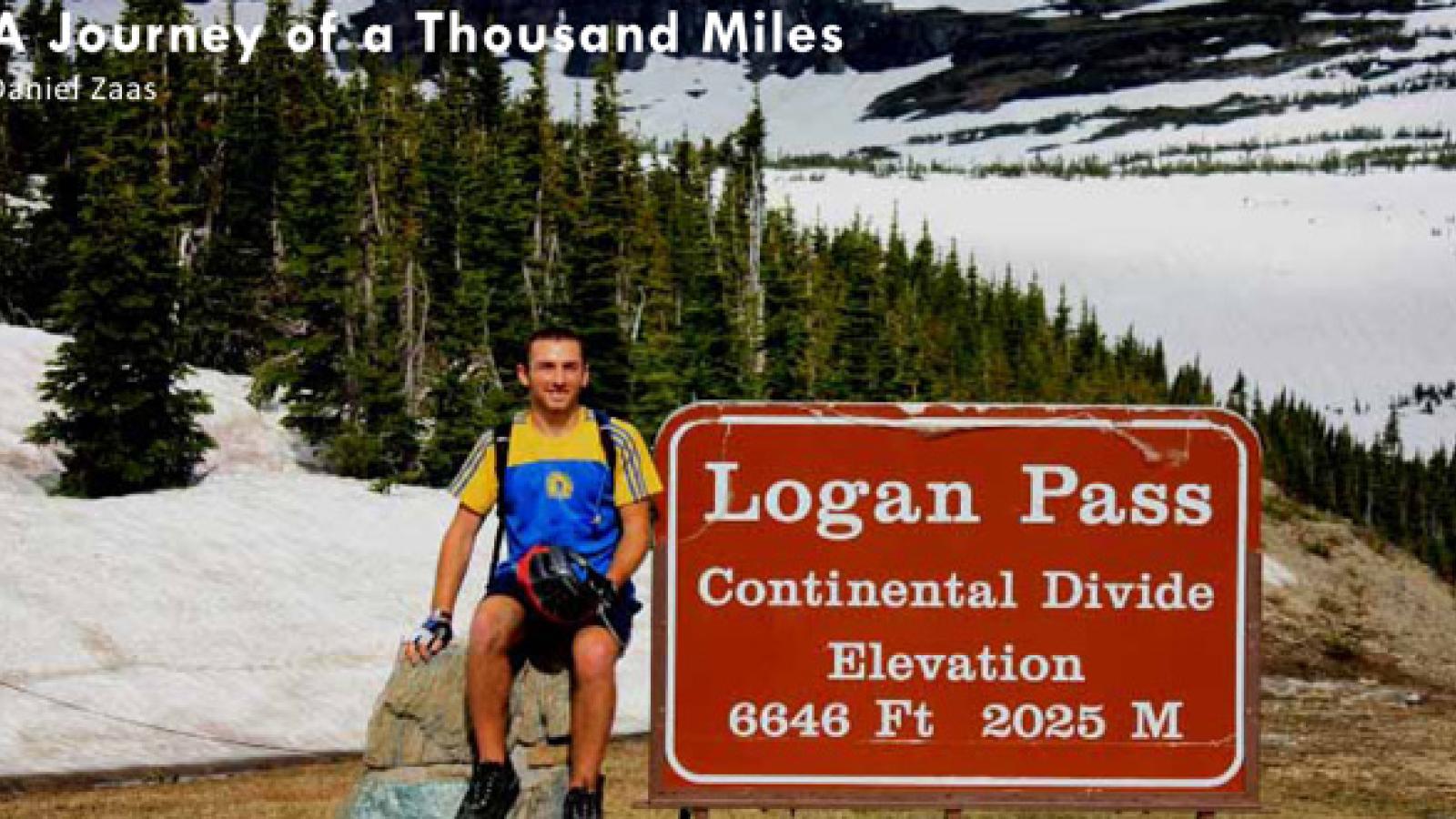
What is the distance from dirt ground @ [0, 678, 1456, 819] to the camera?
19.3 meters

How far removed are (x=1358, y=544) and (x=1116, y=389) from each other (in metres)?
44.3

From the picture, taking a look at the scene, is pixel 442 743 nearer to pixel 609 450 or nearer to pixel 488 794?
pixel 488 794

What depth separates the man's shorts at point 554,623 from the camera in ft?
25.3

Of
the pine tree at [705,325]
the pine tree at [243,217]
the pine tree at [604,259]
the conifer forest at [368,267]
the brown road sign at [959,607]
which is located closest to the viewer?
the brown road sign at [959,607]

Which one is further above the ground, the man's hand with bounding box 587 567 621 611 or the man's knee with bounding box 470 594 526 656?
the man's hand with bounding box 587 567 621 611

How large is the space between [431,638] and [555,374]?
1.30 metres

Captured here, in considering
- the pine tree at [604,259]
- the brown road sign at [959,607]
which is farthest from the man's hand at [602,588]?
the pine tree at [604,259]

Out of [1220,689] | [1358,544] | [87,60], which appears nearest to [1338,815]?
[1220,689]

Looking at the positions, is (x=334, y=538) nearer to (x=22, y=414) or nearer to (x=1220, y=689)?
(x=22, y=414)

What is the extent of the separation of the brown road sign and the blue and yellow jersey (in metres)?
0.27

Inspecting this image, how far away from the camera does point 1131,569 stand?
26.3 ft

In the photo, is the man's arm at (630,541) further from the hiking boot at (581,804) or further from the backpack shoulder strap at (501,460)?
the hiking boot at (581,804)

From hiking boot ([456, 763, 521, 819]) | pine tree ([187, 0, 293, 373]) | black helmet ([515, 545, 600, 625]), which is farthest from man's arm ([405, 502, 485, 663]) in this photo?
pine tree ([187, 0, 293, 373])

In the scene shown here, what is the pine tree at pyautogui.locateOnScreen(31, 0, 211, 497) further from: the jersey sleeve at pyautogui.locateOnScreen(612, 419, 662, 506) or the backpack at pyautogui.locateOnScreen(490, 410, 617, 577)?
the jersey sleeve at pyautogui.locateOnScreen(612, 419, 662, 506)
